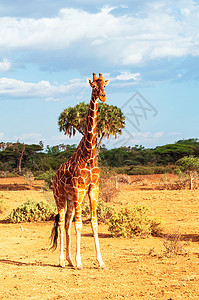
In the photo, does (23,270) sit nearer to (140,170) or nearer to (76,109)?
(76,109)

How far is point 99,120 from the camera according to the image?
29.6 m

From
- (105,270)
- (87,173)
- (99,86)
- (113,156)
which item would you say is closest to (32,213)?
(105,270)

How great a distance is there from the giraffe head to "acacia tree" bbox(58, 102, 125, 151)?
71.5 feet

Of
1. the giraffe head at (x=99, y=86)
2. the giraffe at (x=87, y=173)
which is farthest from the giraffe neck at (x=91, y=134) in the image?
the giraffe head at (x=99, y=86)

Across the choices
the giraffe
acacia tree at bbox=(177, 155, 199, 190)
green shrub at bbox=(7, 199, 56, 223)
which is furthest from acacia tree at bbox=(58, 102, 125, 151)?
the giraffe

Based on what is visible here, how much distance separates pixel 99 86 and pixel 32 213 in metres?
9.63

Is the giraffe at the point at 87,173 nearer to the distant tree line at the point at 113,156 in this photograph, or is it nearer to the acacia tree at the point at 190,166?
the acacia tree at the point at 190,166

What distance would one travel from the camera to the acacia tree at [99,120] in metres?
29.7

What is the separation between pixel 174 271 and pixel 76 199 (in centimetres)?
239

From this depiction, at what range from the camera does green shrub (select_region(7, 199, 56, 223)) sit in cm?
1560

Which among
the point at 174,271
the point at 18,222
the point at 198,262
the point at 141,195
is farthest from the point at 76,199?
the point at 141,195

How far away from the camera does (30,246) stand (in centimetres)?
1111

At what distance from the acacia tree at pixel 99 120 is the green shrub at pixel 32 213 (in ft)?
45.9

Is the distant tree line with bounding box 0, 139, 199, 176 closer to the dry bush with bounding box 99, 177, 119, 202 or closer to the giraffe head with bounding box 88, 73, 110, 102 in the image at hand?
the dry bush with bounding box 99, 177, 119, 202
